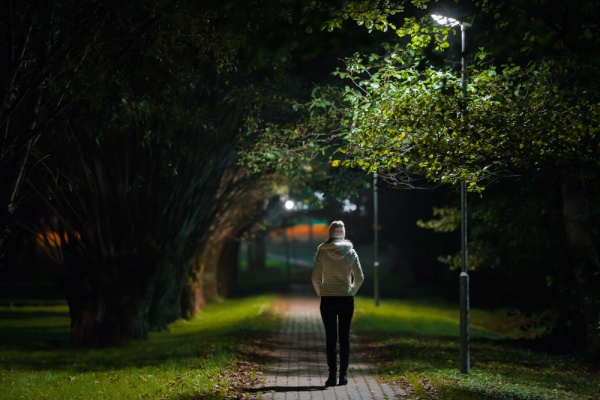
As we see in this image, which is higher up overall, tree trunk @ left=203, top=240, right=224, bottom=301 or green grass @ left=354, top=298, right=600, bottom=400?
tree trunk @ left=203, top=240, right=224, bottom=301

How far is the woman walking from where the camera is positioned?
11.0m

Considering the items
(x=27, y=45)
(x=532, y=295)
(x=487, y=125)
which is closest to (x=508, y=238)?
(x=532, y=295)

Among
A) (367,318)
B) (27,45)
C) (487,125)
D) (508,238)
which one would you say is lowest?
(367,318)

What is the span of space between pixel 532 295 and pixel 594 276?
10.5 feet

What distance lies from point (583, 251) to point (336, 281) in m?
7.42

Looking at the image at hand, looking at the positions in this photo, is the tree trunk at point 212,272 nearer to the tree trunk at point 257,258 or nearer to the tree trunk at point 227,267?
the tree trunk at point 227,267

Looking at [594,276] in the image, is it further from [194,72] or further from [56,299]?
[56,299]

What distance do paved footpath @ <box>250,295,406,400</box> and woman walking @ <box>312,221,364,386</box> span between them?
1.88ft

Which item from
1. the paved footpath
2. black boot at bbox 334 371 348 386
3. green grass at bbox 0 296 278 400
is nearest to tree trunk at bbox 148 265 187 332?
green grass at bbox 0 296 278 400

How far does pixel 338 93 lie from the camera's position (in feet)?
51.9

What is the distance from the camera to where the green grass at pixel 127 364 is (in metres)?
11.1

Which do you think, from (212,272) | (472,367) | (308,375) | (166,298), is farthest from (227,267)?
(308,375)

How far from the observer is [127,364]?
1462cm

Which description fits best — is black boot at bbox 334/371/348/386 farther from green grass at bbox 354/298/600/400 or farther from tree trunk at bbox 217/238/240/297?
tree trunk at bbox 217/238/240/297
